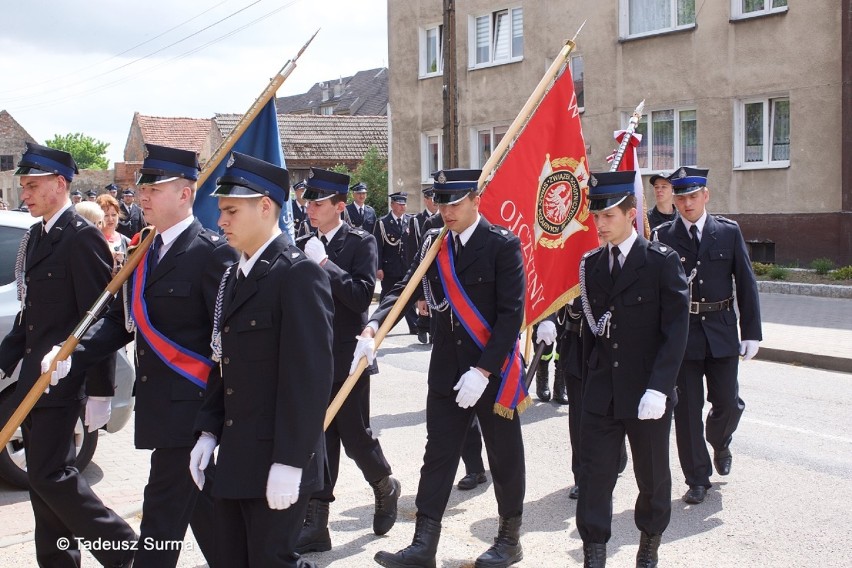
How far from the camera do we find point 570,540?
18.8 ft

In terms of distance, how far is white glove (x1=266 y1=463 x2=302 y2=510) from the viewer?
3545mm

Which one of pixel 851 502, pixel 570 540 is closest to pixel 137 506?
pixel 570 540

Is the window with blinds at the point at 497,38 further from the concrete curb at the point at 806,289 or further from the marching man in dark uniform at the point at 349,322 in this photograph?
the marching man in dark uniform at the point at 349,322

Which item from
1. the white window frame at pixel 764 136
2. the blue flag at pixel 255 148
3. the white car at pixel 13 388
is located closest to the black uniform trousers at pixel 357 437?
the blue flag at pixel 255 148

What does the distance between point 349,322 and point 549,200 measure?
1651 millimetres

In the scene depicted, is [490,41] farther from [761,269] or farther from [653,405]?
[653,405]

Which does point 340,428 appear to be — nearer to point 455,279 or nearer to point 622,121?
point 455,279

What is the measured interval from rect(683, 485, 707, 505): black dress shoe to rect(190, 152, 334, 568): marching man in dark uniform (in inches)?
128

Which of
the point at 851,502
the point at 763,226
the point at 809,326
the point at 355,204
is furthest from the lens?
the point at 763,226

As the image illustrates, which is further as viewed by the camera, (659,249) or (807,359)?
(807,359)

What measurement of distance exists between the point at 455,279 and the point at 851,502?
2.92 meters

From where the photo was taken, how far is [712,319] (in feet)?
22.0

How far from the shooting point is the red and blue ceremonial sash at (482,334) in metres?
5.23

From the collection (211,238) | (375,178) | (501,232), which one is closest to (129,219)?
(501,232)
